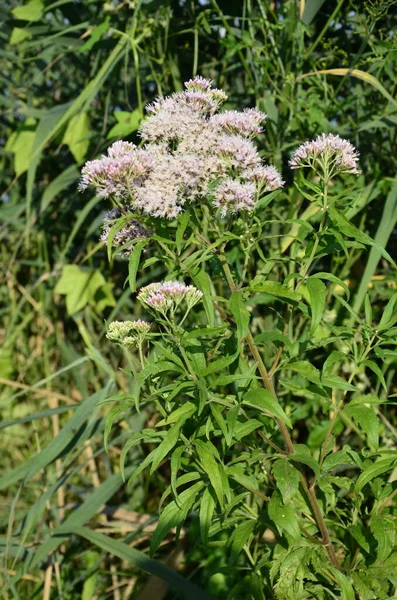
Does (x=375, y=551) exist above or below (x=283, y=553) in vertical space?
below

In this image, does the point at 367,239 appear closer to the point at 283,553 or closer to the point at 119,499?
the point at 283,553

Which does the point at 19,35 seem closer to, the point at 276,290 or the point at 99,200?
the point at 99,200

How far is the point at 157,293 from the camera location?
1.36 meters

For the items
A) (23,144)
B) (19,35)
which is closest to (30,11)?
(19,35)

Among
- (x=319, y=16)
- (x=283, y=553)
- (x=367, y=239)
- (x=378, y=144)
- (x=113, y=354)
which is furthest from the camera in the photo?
(x=113, y=354)

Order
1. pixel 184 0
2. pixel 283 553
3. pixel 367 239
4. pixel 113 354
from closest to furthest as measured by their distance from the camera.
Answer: pixel 367 239 → pixel 283 553 → pixel 184 0 → pixel 113 354

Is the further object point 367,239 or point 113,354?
point 113,354

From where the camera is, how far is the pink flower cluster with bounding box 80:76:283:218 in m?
1.30

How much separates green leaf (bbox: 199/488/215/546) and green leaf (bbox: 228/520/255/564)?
0.13 metres

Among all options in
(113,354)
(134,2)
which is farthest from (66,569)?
(134,2)

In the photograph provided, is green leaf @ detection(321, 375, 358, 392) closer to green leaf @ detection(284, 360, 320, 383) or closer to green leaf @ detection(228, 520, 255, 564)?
green leaf @ detection(284, 360, 320, 383)

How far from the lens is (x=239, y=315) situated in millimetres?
1273

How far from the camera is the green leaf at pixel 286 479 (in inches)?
52.1

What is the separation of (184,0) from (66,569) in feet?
6.26
